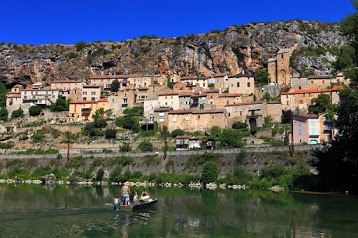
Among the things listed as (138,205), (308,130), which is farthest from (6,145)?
(138,205)

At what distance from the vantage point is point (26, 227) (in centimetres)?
2041

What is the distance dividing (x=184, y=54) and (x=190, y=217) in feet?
241

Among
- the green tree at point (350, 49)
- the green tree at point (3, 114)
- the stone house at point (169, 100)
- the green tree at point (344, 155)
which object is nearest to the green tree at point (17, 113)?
the green tree at point (3, 114)

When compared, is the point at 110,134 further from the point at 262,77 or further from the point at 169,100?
the point at 262,77

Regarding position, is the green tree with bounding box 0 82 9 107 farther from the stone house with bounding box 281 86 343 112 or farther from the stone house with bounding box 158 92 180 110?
the stone house with bounding box 281 86 343 112

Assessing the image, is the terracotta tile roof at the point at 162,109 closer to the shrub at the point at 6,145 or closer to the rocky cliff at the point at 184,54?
the shrub at the point at 6,145

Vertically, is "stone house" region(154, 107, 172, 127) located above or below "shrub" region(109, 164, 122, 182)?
above

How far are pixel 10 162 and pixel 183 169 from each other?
78.5 ft

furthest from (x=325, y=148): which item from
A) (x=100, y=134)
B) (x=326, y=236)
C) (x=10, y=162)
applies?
(x=10, y=162)

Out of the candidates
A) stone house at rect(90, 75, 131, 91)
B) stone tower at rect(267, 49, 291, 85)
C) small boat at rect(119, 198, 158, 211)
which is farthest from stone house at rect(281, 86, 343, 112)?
small boat at rect(119, 198, 158, 211)

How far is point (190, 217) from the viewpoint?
2464 cm

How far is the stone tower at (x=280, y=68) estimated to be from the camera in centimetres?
7838

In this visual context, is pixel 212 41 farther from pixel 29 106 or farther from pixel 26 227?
pixel 26 227

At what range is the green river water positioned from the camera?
1994 cm
